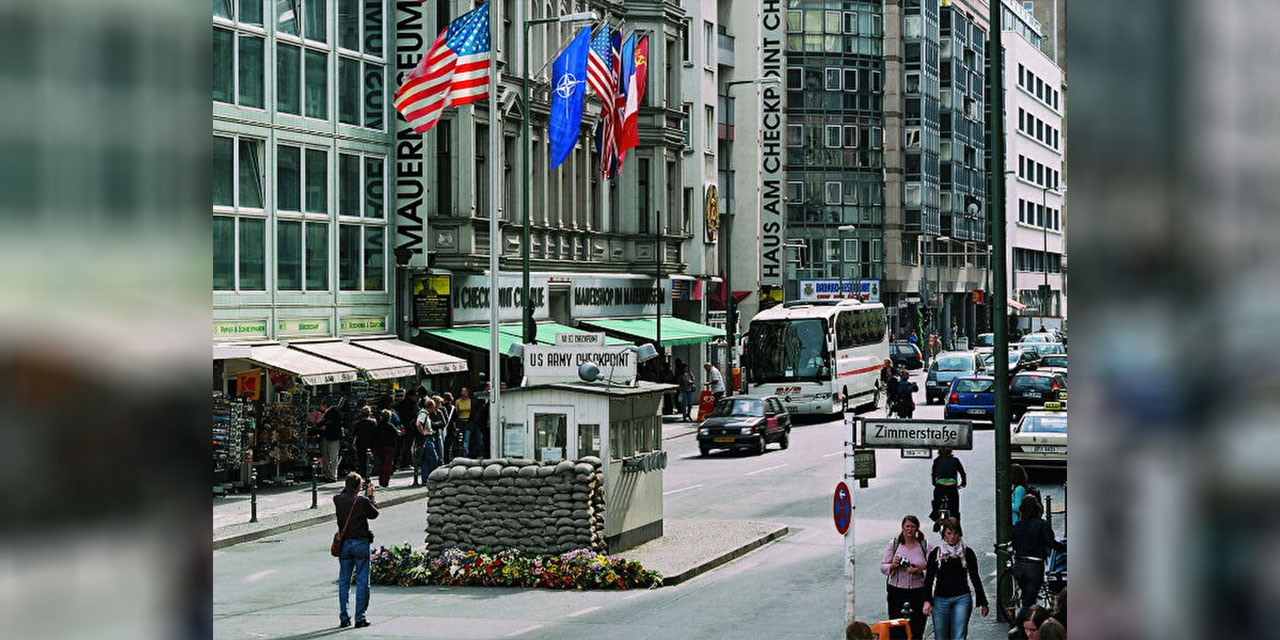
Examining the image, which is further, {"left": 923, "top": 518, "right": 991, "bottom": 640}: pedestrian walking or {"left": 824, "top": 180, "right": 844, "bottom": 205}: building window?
{"left": 824, "top": 180, "right": 844, "bottom": 205}: building window

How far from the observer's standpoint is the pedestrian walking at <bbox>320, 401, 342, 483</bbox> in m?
34.4

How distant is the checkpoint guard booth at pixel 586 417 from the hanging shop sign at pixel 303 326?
13.8 meters

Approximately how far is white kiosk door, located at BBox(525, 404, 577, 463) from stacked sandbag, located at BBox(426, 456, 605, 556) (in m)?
0.88

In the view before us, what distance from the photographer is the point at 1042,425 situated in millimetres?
33656

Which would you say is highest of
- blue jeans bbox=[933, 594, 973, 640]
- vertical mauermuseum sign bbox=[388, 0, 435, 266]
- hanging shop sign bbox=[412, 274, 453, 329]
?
vertical mauermuseum sign bbox=[388, 0, 435, 266]

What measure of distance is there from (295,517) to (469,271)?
18.0m

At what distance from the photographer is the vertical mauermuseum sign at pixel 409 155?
4294 cm

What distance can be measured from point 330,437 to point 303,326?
5.41 m

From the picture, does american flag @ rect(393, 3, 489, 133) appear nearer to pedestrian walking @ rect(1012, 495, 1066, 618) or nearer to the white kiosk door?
the white kiosk door

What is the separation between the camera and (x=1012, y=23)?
125312mm

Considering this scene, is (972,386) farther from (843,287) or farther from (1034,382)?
(843,287)

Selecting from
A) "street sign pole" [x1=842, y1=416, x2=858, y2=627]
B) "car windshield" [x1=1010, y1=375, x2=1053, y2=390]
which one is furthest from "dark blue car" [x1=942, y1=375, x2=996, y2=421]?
"street sign pole" [x1=842, y1=416, x2=858, y2=627]

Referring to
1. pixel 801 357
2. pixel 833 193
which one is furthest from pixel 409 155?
pixel 833 193
